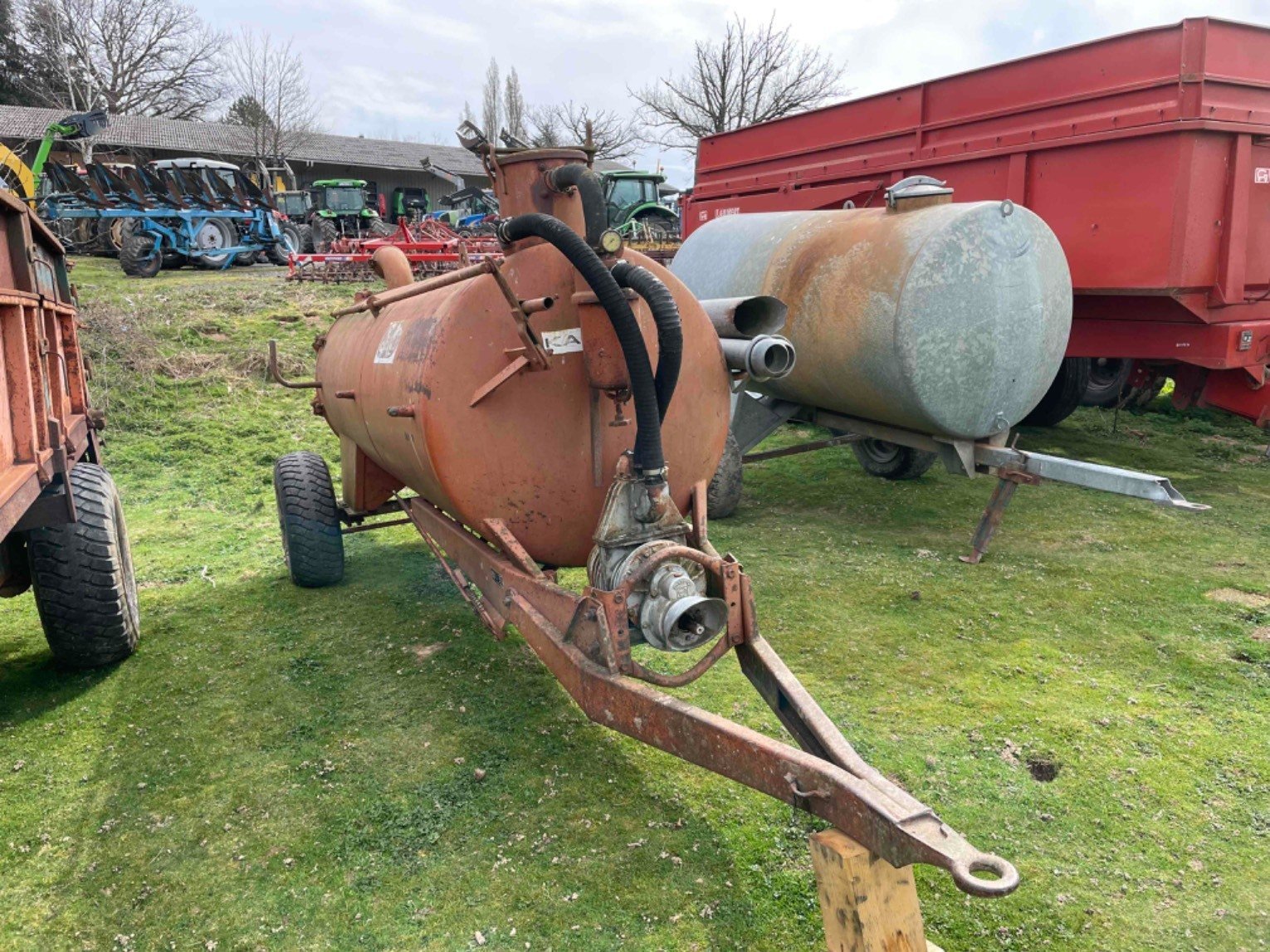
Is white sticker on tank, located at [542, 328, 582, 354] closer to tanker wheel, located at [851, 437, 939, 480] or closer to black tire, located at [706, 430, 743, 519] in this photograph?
black tire, located at [706, 430, 743, 519]

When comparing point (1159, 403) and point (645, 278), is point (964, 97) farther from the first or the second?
point (645, 278)

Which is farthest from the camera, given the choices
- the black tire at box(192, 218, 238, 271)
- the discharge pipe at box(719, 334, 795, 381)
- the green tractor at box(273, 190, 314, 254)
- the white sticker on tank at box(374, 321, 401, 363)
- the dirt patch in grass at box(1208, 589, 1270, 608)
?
the green tractor at box(273, 190, 314, 254)

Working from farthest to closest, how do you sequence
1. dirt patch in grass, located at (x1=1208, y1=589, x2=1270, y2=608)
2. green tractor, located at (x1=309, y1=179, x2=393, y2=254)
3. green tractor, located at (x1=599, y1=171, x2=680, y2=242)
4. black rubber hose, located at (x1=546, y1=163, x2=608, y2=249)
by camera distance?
green tractor, located at (x1=309, y1=179, x2=393, y2=254) < green tractor, located at (x1=599, y1=171, x2=680, y2=242) < dirt patch in grass, located at (x1=1208, y1=589, x2=1270, y2=608) < black rubber hose, located at (x1=546, y1=163, x2=608, y2=249)

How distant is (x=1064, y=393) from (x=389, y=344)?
6803 mm

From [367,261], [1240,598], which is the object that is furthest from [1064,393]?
[367,261]

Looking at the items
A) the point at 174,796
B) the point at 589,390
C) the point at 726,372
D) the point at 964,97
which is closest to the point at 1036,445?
the point at 964,97

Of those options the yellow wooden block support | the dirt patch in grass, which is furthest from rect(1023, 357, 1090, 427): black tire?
the yellow wooden block support

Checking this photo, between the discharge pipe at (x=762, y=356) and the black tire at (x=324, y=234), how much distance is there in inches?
731

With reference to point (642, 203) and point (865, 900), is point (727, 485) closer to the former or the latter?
point (865, 900)

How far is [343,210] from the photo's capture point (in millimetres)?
23797

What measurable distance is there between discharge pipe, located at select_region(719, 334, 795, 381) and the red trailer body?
3.83 meters

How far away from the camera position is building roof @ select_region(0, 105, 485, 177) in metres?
32.8

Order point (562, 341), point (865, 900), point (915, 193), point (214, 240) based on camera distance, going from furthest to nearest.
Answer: point (214, 240) → point (915, 193) → point (562, 341) → point (865, 900)

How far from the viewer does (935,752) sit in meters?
3.28
